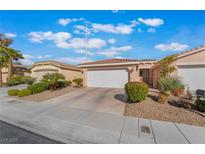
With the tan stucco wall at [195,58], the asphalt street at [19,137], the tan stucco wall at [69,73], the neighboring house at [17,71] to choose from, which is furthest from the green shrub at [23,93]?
the neighboring house at [17,71]

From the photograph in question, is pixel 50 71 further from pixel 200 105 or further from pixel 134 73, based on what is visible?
pixel 200 105

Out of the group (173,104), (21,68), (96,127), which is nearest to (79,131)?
(96,127)

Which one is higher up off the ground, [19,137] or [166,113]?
[166,113]

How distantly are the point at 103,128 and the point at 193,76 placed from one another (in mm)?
9471

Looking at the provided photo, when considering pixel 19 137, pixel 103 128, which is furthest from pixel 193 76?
pixel 19 137

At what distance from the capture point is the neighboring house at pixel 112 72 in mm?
13727

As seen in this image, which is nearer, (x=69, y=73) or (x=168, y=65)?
(x=168, y=65)

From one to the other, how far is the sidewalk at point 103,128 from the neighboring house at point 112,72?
26.9ft

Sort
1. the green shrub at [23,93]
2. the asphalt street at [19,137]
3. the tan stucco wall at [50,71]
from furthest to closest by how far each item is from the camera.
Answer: the tan stucco wall at [50,71], the green shrub at [23,93], the asphalt street at [19,137]

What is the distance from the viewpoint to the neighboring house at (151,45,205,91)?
10.3 metres

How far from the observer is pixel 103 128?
4848mm

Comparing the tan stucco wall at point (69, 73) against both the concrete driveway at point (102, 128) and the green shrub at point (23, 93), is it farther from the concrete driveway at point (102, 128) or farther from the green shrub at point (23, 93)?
the concrete driveway at point (102, 128)

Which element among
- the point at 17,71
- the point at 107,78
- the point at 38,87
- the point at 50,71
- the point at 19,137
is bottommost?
the point at 19,137

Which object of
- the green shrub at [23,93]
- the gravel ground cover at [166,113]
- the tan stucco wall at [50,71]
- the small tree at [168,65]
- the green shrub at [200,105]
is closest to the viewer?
the gravel ground cover at [166,113]
